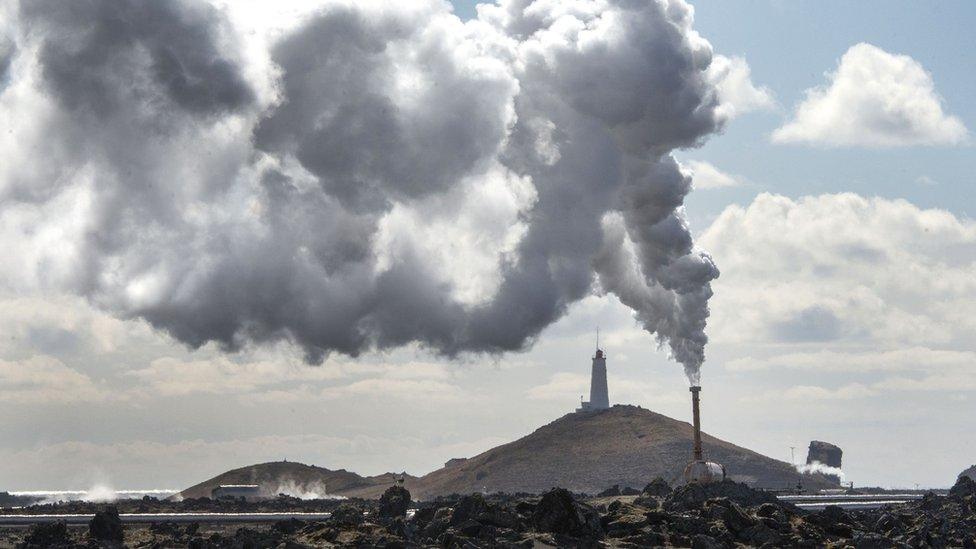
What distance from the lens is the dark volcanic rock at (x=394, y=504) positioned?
114125mm

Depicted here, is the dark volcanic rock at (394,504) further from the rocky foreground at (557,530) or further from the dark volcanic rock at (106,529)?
the dark volcanic rock at (106,529)

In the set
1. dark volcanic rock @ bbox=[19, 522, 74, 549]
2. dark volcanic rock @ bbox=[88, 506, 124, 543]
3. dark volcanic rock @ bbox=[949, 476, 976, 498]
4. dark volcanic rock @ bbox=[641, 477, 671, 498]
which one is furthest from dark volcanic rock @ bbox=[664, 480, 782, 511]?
dark volcanic rock @ bbox=[19, 522, 74, 549]

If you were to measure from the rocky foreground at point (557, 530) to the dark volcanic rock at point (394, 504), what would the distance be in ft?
18.7

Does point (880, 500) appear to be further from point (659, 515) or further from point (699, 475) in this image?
point (659, 515)

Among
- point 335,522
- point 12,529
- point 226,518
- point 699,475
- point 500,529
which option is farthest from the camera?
point 699,475

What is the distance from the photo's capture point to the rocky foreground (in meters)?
88.1

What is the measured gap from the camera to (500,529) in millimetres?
88438

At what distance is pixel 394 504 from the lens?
379 ft

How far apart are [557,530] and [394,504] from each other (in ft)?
95.5

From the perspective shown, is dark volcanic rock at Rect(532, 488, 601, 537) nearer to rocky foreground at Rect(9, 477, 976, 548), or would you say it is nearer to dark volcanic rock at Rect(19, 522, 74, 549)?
rocky foreground at Rect(9, 477, 976, 548)

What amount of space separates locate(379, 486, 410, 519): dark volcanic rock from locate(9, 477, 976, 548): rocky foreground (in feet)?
18.7

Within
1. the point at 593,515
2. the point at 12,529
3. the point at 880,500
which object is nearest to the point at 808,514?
the point at 593,515

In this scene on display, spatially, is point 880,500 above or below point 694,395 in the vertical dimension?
below

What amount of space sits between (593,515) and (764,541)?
12.1 meters
